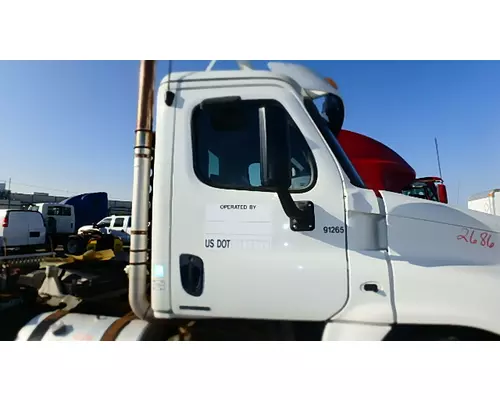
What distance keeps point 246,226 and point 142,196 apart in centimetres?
70

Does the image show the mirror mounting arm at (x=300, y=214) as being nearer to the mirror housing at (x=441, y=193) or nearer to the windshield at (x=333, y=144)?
the windshield at (x=333, y=144)

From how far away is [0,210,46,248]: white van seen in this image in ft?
16.7

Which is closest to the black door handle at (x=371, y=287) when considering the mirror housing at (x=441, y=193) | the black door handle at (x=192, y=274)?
the black door handle at (x=192, y=274)

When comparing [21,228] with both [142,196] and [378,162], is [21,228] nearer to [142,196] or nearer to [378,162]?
[142,196]

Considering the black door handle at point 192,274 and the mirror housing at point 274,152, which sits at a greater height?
the mirror housing at point 274,152

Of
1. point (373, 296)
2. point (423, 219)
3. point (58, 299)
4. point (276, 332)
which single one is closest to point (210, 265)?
point (276, 332)

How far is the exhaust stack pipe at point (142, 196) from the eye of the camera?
188 centimetres

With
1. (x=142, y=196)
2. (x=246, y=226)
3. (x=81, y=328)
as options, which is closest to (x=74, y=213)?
A: (x=81, y=328)

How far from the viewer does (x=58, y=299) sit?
7.92 ft

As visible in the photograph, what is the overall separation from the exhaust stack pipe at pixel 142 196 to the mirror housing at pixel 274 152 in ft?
2.57

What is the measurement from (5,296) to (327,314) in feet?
9.12

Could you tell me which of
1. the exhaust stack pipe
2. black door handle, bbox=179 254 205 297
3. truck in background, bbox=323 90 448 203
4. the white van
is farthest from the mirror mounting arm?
the white van

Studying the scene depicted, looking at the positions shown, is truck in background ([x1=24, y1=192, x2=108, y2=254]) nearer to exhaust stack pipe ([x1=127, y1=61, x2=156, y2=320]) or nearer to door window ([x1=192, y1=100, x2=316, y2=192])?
exhaust stack pipe ([x1=127, y1=61, x2=156, y2=320])
